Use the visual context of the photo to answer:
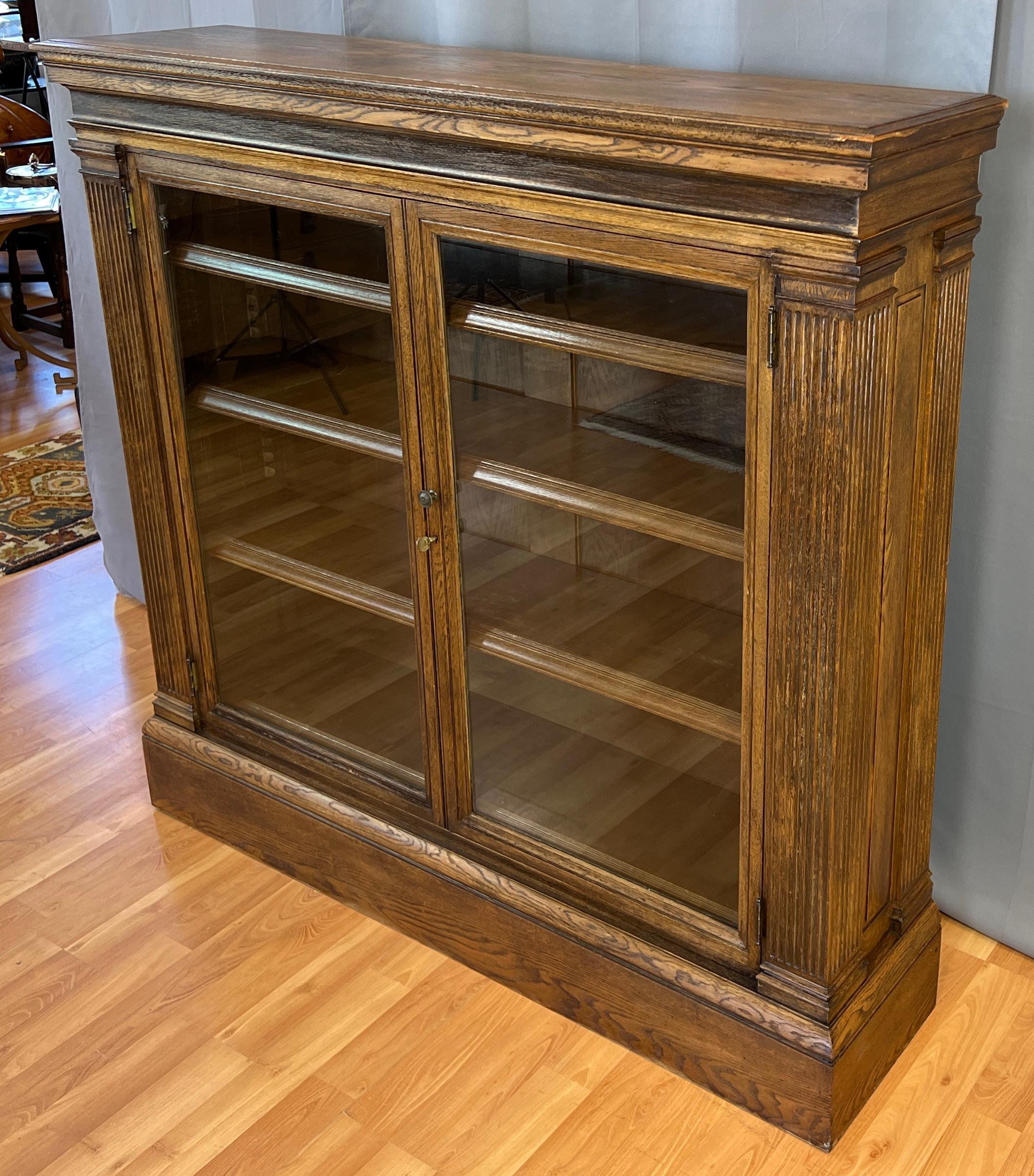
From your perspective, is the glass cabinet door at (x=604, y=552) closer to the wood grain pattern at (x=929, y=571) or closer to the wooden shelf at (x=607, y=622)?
the wooden shelf at (x=607, y=622)

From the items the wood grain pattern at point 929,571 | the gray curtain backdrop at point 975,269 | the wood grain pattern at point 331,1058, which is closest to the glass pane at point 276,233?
the gray curtain backdrop at point 975,269

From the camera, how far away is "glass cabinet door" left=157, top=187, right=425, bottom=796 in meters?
1.85

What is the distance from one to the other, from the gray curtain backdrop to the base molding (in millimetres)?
190

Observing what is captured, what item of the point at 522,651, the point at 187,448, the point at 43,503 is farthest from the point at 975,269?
the point at 43,503

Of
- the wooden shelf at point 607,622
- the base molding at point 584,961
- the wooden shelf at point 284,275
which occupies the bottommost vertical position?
the base molding at point 584,961

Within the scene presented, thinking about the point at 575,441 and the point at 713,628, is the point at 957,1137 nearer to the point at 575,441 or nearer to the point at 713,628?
the point at 713,628

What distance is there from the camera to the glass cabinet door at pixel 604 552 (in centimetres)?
156

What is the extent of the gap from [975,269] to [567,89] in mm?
562

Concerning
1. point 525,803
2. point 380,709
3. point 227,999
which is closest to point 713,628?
point 525,803

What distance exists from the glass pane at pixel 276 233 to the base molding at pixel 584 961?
83 cm

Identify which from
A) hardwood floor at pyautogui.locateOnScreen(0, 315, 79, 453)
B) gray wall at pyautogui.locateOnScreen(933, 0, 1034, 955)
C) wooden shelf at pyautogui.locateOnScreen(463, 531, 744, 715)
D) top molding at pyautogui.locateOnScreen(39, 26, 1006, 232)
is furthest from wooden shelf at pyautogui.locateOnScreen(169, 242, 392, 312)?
hardwood floor at pyautogui.locateOnScreen(0, 315, 79, 453)

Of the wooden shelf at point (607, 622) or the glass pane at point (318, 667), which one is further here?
the glass pane at point (318, 667)

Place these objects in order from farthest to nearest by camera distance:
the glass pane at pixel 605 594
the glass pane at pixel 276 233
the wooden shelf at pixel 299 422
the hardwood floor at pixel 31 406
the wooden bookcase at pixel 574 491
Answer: the hardwood floor at pixel 31 406 < the wooden shelf at pixel 299 422 < the glass pane at pixel 276 233 < the glass pane at pixel 605 594 < the wooden bookcase at pixel 574 491

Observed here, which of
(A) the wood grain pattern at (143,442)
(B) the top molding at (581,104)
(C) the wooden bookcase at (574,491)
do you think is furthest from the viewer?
(A) the wood grain pattern at (143,442)
